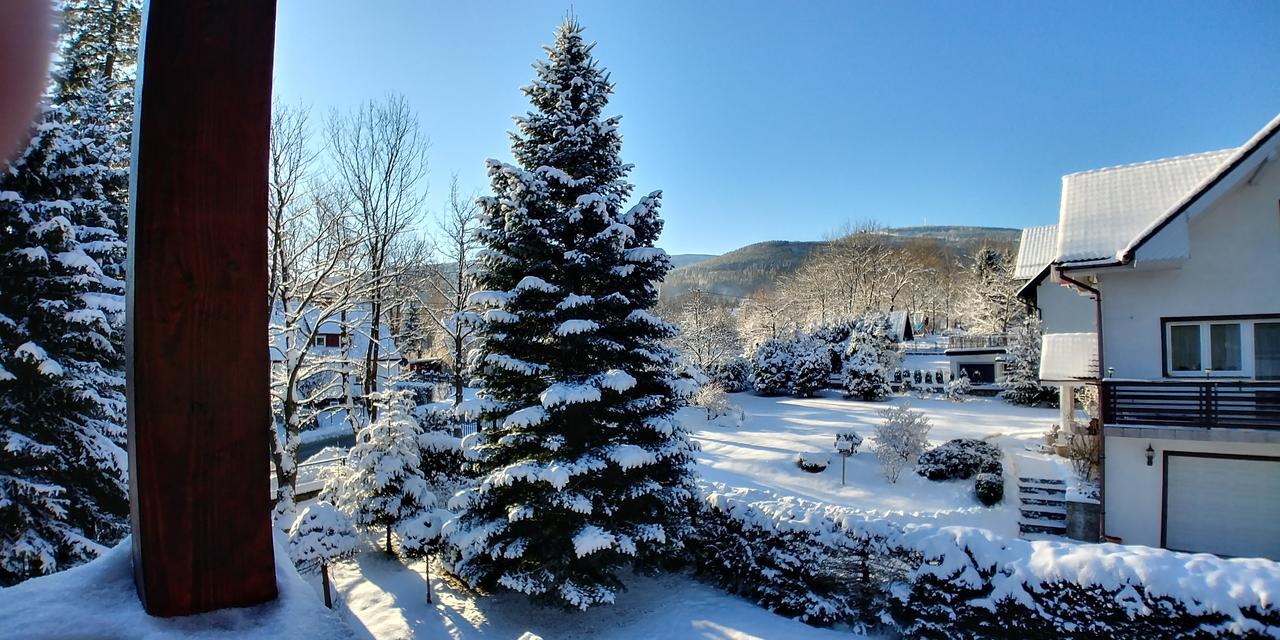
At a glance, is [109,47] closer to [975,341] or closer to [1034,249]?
[1034,249]

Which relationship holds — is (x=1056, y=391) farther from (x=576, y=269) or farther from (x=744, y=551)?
(x=576, y=269)

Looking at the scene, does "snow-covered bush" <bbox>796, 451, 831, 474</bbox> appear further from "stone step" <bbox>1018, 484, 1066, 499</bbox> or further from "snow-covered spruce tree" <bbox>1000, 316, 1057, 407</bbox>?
"snow-covered spruce tree" <bbox>1000, 316, 1057, 407</bbox>

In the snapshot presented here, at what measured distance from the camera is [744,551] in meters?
8.83

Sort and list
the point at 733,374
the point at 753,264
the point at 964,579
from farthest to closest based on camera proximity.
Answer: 1. the point at 753,264
2. the point at 733,374
3. the point at 964,579

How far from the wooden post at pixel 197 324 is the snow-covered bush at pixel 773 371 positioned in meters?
29.3

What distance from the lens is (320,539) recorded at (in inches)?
320

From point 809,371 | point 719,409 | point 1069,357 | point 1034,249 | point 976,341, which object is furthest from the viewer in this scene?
point 976,341

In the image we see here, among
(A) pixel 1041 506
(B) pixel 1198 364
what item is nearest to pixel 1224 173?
(B) pixel 1198 364

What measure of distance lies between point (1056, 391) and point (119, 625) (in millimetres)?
30088

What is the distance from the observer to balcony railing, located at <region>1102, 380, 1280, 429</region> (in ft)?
27.2

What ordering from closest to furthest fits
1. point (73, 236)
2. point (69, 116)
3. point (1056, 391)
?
point (73, 236), point (69, 116), point (1056, 391)

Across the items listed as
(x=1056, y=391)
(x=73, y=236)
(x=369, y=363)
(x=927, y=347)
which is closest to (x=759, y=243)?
(x=927, y=347)

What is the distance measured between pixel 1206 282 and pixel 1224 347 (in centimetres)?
108

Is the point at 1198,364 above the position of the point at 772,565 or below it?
above
